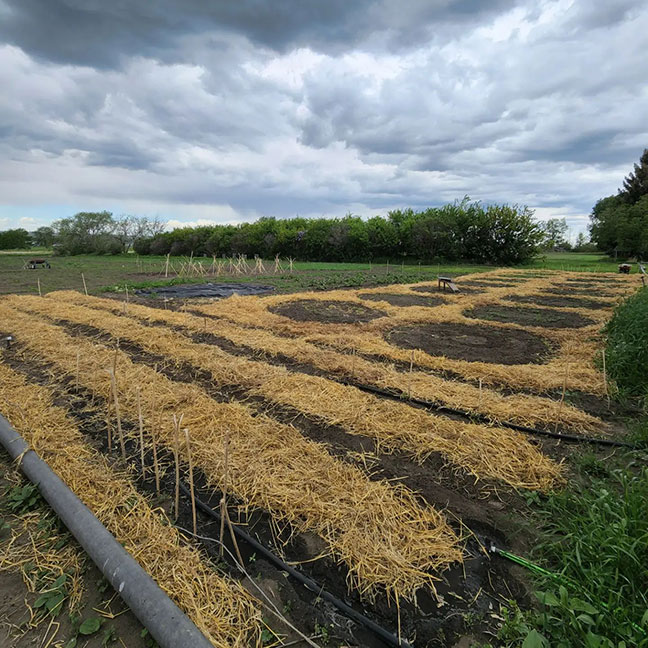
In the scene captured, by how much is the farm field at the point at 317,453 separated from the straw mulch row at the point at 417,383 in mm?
27

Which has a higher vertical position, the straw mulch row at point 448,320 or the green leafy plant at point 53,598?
the straw mulch row at point 448,320

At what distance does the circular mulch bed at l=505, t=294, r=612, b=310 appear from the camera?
9.88m

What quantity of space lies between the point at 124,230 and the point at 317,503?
46479 millimetres

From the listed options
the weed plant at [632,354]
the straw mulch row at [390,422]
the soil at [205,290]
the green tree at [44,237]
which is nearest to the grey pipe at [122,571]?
the straw mulch row at [390,422]

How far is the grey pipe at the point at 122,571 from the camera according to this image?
1.48m

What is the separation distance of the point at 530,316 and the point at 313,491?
25.2 ft

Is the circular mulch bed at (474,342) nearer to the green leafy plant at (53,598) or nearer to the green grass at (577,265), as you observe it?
the green leafy plant at (53,598)

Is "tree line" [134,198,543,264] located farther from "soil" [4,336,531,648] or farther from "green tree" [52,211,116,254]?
"soil" [4,336,531,648]

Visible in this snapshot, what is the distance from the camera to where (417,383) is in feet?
14.2

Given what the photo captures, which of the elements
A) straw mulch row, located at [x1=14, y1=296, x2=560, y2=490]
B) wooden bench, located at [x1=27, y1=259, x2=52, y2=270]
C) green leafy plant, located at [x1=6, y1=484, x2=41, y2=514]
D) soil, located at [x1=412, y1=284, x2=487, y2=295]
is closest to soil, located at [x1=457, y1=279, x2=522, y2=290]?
soil, located at [x1=412, y1=284, x2=487, y2=295]

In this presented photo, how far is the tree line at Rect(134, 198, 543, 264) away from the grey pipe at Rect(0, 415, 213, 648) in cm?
2546

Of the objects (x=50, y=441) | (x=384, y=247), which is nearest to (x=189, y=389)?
(x=50, y=441)

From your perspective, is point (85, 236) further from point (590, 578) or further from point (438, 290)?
point (590, 578)

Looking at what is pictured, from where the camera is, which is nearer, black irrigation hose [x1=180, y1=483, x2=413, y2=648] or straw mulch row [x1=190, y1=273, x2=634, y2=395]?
black irrigation hose [x1=180, y1=483, x2=413, y2=648]
